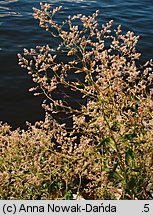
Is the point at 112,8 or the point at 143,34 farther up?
the point at 112,8

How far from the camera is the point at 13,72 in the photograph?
9656mm

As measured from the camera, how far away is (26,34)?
12156mm

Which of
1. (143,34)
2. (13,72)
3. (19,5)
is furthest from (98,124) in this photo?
(19,5)

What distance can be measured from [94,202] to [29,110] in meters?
4.57

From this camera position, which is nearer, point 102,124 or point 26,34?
point 102,124

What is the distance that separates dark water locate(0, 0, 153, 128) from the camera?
8.41 metres

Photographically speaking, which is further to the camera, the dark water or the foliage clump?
the dark water

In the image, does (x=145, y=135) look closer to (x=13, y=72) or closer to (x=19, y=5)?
(x=13, y=72)

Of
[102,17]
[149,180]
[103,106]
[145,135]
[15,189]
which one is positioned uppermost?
[102,17]

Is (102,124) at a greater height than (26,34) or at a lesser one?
lesser

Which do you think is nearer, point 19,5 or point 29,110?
point 29,110

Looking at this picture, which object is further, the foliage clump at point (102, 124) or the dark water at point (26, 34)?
the dark water at point (26, 34)

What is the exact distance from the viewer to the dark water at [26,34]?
8.41m

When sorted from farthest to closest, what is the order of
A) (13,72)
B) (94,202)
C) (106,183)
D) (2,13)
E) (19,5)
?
1. (19,5)
2. (2,13)
3. (13,72)
4. (106,183)
5. (94,202)
